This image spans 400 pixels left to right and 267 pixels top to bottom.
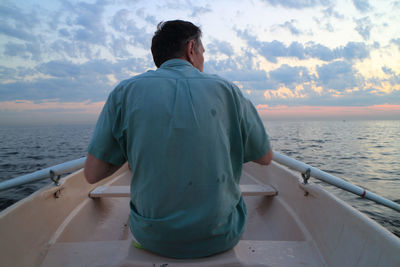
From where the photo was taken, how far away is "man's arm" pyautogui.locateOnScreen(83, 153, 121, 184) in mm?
1153

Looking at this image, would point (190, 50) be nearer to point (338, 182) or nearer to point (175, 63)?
point (175, 63)

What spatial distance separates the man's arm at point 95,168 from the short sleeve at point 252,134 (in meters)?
0.66

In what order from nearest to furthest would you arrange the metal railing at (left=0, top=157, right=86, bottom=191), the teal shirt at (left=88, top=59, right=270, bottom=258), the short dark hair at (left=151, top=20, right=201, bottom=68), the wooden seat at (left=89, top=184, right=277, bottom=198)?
1. the teal shirt at (left=88, top=59, right=270, bottom=258)
2. the short dark hair at (left=151, top=20, right=201, bottom=68)
3. the metal railing at (left=0, top=157, right=86, bottom=191)
4. the wooden seat at (left=89, top=184, right=277, bottom=198)

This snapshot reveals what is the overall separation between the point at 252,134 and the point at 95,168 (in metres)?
0.78

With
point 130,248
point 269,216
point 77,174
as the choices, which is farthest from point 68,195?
point 269,216

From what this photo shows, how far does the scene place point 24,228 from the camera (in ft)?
5.56

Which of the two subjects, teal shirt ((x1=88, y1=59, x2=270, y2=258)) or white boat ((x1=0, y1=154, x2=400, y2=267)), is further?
white boat ((x1=0, y1=154, x2=400, y2=267))

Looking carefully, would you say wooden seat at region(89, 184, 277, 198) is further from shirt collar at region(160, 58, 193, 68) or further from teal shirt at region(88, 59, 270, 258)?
shirt collar at region(160, 58, 193, 68)

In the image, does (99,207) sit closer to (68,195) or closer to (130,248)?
(68,195)

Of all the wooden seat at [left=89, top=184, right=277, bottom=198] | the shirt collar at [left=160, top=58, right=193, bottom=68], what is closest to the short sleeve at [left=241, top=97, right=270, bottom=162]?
the shirt collar at [left=160, top=58, right=193, bottom=68]

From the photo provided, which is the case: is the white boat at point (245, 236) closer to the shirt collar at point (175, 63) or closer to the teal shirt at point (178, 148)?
the teal shirt at point (178, 148)

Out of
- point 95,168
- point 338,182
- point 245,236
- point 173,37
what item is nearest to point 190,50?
point 173,37

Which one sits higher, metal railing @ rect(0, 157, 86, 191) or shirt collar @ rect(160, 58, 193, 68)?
shirt collar @ rect(160, 58, 193, 68)

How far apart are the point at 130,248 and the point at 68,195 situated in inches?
56.5
